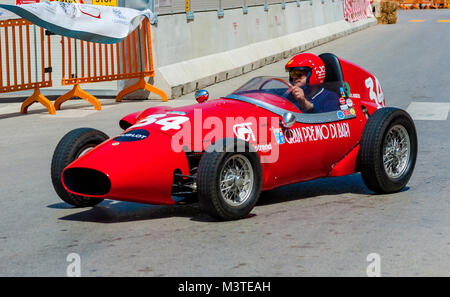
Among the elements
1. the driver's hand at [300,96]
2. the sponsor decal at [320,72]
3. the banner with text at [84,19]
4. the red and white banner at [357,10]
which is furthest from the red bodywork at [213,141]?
the red and white banner at [357,10]

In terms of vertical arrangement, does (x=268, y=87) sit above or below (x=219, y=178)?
above

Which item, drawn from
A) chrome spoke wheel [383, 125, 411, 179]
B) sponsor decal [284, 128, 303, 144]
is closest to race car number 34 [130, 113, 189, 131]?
sponsor decal [284, 128, 303, 144]

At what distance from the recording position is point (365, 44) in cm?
2747

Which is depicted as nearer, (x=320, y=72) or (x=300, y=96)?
(x=300, y=96)

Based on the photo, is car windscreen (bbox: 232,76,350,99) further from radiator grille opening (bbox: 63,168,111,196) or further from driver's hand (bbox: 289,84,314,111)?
radiator grille opening (bbox: 63,168,111,196)

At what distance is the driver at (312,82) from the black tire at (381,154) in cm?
45

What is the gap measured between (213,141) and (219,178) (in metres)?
0.51

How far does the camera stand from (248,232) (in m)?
6.33

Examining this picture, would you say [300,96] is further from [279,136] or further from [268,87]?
[279,136]

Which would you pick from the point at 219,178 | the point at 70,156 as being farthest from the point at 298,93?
the point at 70,156

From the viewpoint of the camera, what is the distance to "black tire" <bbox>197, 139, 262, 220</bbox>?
6363 millimetres

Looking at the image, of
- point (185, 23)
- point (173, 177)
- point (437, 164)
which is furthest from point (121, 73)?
point (173, 177)

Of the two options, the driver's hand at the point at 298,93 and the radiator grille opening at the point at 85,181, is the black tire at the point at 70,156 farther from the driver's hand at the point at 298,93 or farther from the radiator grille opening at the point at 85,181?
→ the driver's hand at the point at 298,93
